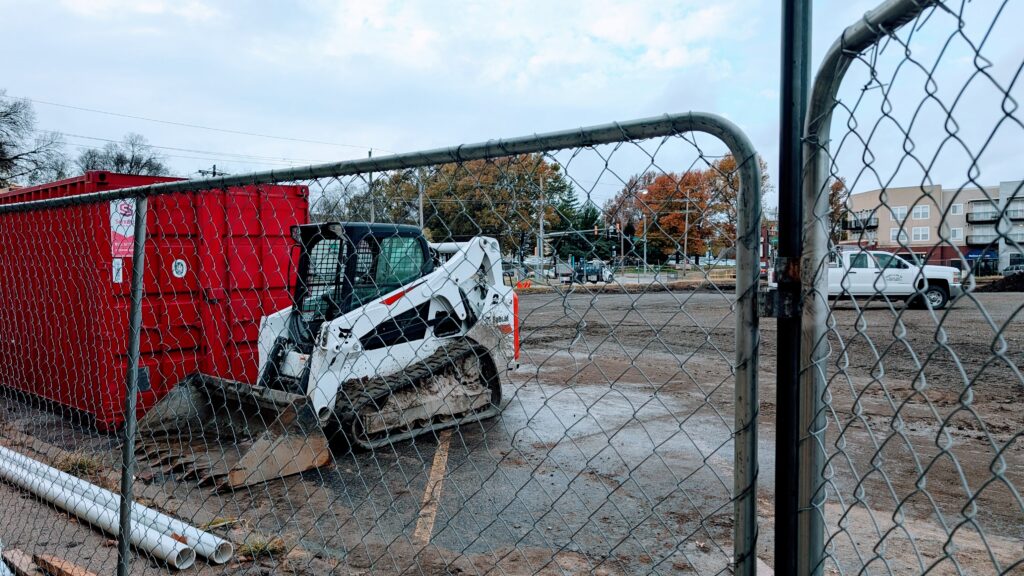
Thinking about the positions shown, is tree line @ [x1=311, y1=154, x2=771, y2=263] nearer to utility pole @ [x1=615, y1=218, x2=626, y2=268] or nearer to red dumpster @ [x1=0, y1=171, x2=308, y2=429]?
utility pole @ [x1=615, y1=218, x2=626, y2=268]

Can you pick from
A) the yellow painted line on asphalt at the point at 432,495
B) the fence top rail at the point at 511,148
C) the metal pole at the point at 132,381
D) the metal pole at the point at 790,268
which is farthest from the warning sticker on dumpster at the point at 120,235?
the metal pole at the point at 790,268

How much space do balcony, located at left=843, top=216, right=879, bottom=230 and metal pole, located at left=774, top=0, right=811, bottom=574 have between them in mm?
110

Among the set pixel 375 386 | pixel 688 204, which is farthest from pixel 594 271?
pixel 375 386

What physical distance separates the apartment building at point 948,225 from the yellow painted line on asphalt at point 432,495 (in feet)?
11.3

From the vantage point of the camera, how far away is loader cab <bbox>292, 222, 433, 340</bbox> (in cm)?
581

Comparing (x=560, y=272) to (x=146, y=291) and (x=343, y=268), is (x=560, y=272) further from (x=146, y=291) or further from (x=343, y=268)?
(x=146, y=291)

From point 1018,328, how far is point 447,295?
1362cm

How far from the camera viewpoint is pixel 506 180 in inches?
76.0

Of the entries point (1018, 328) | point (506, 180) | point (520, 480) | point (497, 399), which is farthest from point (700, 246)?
point (1018, 328)

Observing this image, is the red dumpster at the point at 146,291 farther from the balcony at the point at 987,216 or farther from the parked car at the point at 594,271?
the balcony at the point at 987,216

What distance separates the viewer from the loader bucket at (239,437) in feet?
17.1

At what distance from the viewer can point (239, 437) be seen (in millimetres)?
6137

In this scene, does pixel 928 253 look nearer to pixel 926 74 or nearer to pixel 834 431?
pixel 926 74

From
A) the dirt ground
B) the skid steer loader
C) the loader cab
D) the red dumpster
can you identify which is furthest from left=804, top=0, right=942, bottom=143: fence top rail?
the red dumpster
